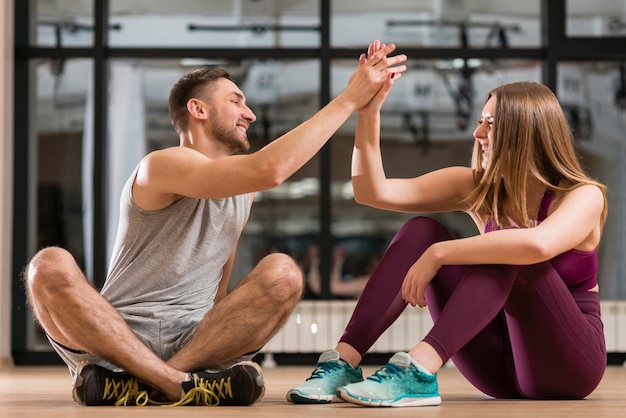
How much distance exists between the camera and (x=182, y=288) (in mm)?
2297

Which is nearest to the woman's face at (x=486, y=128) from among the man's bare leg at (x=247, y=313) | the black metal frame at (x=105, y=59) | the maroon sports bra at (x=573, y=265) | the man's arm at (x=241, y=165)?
the maroon sports bra at (x=573, y=265)

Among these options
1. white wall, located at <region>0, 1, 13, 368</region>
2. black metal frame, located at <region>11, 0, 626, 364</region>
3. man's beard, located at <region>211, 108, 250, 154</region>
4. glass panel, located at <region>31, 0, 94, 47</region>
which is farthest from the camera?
glass panel, located at <region>31, 0, 94, 47</region>

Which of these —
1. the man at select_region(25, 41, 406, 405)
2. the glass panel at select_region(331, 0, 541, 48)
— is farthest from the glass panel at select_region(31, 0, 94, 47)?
the man at select_region(25, 41, 406, 405)

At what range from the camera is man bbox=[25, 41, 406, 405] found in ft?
7.02

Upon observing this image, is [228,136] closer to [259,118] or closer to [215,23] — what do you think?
[259,118]

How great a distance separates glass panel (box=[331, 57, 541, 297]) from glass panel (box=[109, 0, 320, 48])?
0.32m

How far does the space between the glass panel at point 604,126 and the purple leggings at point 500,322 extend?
3.25 m

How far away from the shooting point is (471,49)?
17.6 ft

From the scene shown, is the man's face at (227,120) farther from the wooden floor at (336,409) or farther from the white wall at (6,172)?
the white wall at (6,172)

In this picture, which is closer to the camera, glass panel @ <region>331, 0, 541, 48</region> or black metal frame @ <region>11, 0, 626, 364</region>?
black metal frame @ <region>11, 0, 626, 364</region>

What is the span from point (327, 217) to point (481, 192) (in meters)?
2.99

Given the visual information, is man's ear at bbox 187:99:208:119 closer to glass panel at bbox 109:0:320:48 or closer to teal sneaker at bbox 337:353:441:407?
teal sneaker at bbox 337:353:441:407

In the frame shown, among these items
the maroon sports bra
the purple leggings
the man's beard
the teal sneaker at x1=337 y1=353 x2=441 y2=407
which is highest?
the man's beard

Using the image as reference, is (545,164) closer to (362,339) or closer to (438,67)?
(362,339)
